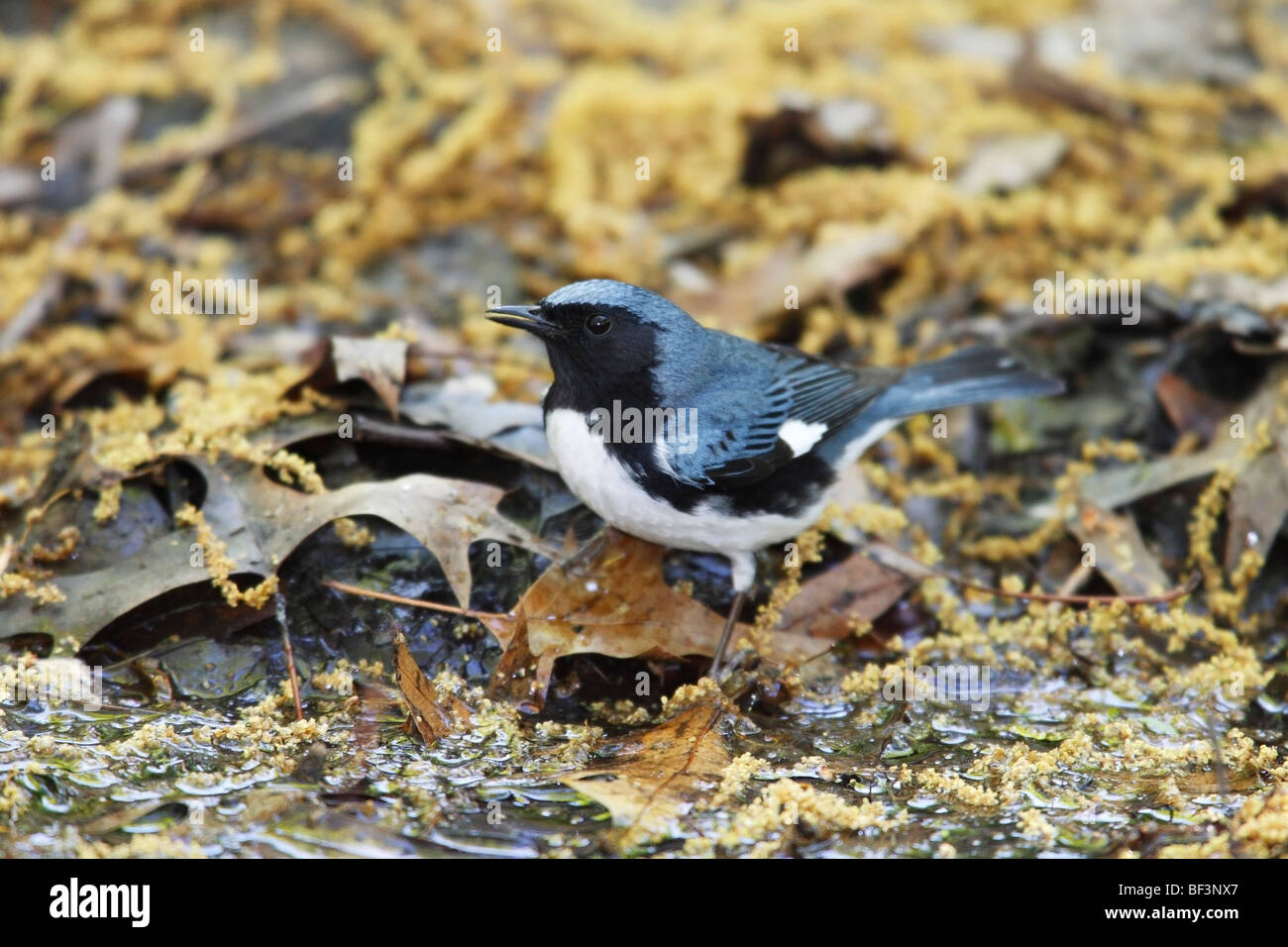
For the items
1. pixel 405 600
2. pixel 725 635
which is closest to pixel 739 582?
pixel 725 635

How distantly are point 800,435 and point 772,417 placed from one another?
5.1 inches

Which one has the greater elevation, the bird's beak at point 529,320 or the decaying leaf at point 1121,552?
the bird's beak at point 529,320

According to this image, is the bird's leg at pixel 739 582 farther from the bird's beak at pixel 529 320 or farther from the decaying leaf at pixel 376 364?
the decaying leaf at pixel 376 364

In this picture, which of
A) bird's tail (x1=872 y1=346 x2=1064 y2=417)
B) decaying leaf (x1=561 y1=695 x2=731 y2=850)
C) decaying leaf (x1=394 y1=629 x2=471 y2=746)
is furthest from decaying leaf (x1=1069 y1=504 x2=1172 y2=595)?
decaying leaf (x1=394 y1=629 x2=471 y2=746)

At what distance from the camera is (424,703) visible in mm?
4359

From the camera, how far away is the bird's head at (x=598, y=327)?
4.82m

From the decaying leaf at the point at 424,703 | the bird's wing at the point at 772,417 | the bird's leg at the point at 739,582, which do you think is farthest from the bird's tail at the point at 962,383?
the decaying leaf at the point at 424,703

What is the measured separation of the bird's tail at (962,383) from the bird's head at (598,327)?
1.17 metres

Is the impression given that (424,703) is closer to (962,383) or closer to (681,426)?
(681,426)

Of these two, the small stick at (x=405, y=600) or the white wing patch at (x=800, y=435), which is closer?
the small stick at (x=405, y=600)

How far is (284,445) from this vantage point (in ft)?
16.5

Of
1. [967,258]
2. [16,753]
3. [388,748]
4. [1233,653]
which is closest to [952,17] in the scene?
[967,258]

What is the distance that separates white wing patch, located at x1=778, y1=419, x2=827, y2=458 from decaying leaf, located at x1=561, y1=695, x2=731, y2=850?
3.47 ft

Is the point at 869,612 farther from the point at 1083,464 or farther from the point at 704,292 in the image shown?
the point at 704,292
